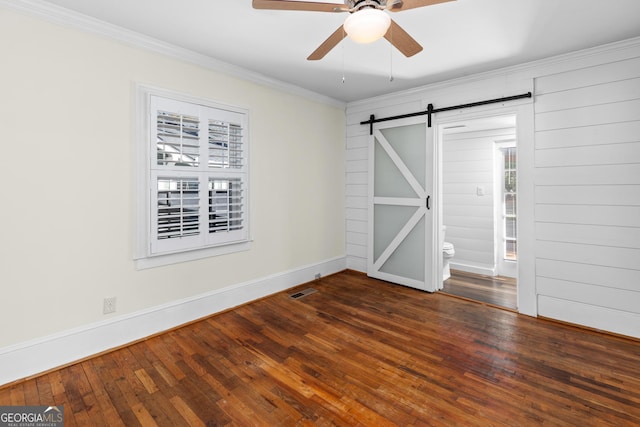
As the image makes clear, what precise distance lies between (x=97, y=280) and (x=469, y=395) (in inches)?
115

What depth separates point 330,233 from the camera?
15.6ft

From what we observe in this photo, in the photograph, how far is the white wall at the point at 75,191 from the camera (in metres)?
2.15

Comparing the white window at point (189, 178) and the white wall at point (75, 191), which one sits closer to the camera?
the white wall at point (75, 191)

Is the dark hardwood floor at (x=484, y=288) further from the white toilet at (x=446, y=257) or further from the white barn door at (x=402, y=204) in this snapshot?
the white barn door at (x=402, y=204)

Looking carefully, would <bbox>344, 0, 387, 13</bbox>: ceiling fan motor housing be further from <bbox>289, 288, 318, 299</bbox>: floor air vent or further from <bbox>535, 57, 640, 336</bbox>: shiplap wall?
<bbox>289, 288, 318, 299</bbox>: floor air vent

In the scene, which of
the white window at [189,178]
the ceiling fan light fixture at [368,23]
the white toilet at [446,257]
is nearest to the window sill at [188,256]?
the white window at [189,178]

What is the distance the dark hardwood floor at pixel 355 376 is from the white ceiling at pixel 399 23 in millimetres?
2667

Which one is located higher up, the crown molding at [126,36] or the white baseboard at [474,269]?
the crown molding at [126,36]

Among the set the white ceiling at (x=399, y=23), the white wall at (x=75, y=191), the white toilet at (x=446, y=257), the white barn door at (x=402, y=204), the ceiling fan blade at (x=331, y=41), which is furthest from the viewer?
the white toilet at (x=446, y=257)

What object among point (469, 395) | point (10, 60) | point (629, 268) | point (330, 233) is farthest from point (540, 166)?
point (10, 60)

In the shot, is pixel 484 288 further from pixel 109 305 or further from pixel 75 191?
pixel 75 191

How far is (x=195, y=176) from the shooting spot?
3.02 m

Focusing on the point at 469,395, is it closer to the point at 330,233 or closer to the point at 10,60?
the point at 330,233

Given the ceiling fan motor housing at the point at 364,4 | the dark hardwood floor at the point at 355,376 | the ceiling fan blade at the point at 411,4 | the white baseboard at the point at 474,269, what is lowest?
the dark hardwood floor at the point at 355,376
